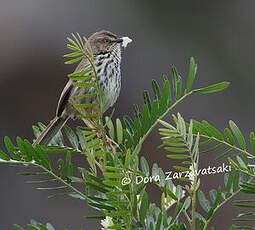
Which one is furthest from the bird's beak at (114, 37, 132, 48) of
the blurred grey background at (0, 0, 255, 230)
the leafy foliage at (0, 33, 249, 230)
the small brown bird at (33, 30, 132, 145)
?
the blurred grey background at (0, 0, 255, 230)

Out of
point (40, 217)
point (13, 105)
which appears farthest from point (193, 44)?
point (40, 217)

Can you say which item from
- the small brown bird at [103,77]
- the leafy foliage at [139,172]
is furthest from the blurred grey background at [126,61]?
the leafy foliage at [139,172]

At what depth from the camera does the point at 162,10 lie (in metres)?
7.74

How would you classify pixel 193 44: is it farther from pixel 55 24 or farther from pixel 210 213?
pixel 210 213

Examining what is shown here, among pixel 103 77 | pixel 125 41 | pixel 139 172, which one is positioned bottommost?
pixel 139 172

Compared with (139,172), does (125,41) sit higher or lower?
higher

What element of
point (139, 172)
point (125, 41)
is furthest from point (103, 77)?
point (139, 172)

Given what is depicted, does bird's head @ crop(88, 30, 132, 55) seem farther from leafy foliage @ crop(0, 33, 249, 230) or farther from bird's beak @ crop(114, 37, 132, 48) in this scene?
leafy foliage @ crop(0, 33, 249, 230)

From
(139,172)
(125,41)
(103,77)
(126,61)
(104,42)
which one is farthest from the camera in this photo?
(126,61)

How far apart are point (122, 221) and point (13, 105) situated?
5.03 meters

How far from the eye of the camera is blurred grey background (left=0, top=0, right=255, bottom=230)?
5438 mm

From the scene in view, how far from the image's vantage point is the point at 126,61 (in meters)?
6.65

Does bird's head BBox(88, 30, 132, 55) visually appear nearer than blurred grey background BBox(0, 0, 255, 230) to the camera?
Yes

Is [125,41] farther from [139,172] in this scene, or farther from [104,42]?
[139,172]
